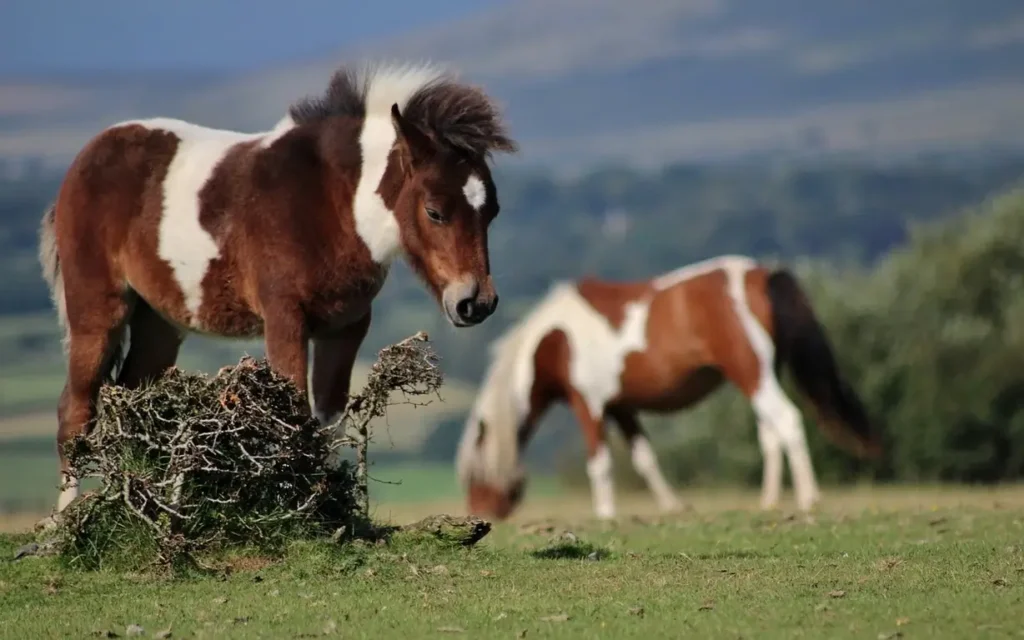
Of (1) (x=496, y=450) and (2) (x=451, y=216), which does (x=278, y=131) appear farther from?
(1) (x=496, y=450)

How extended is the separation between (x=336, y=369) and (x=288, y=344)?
25.1 inches

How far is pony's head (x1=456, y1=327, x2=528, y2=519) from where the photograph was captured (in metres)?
18.6

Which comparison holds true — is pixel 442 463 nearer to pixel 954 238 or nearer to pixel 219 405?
pixel 954 238

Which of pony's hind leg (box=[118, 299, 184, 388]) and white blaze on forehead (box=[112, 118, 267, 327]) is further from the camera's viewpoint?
pony's hind leg (box=[118, 299, 184, 388])

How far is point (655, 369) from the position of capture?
17906 millimetres

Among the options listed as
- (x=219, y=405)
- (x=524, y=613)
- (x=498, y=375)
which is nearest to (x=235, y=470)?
(x=219, y=405)

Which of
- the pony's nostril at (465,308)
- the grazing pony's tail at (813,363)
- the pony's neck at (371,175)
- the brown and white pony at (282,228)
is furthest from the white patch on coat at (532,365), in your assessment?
the pony's nostril at (465,308)

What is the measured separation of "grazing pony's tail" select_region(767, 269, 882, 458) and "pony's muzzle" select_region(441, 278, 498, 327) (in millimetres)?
8324

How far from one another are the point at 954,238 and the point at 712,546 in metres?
29.7

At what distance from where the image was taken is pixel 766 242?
147 metres

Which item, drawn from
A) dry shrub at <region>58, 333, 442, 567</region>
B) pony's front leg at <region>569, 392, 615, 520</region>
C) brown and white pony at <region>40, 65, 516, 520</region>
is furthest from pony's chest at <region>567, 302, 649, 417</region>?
dry shrub at <region>58, 333, 442, 567</region>

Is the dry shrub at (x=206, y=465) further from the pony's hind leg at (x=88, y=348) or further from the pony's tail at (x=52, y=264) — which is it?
the pony's tail at (x=52, y=264)

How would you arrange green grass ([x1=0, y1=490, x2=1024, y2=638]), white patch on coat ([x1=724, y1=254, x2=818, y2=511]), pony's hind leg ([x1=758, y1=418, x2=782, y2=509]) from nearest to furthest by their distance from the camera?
green grass ([x1=0, y1=490, x2=1024, y2=638]) < white patch on coat ([x1=724, y1=254, x2=818, y2=511]) < pony's hind leg ([x1=758, y1=418, x2=782, y2=509])

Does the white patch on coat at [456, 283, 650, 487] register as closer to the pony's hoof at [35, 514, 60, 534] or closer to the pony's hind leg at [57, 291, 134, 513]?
the pony's hind leg at [57, 291, 134, 513]
